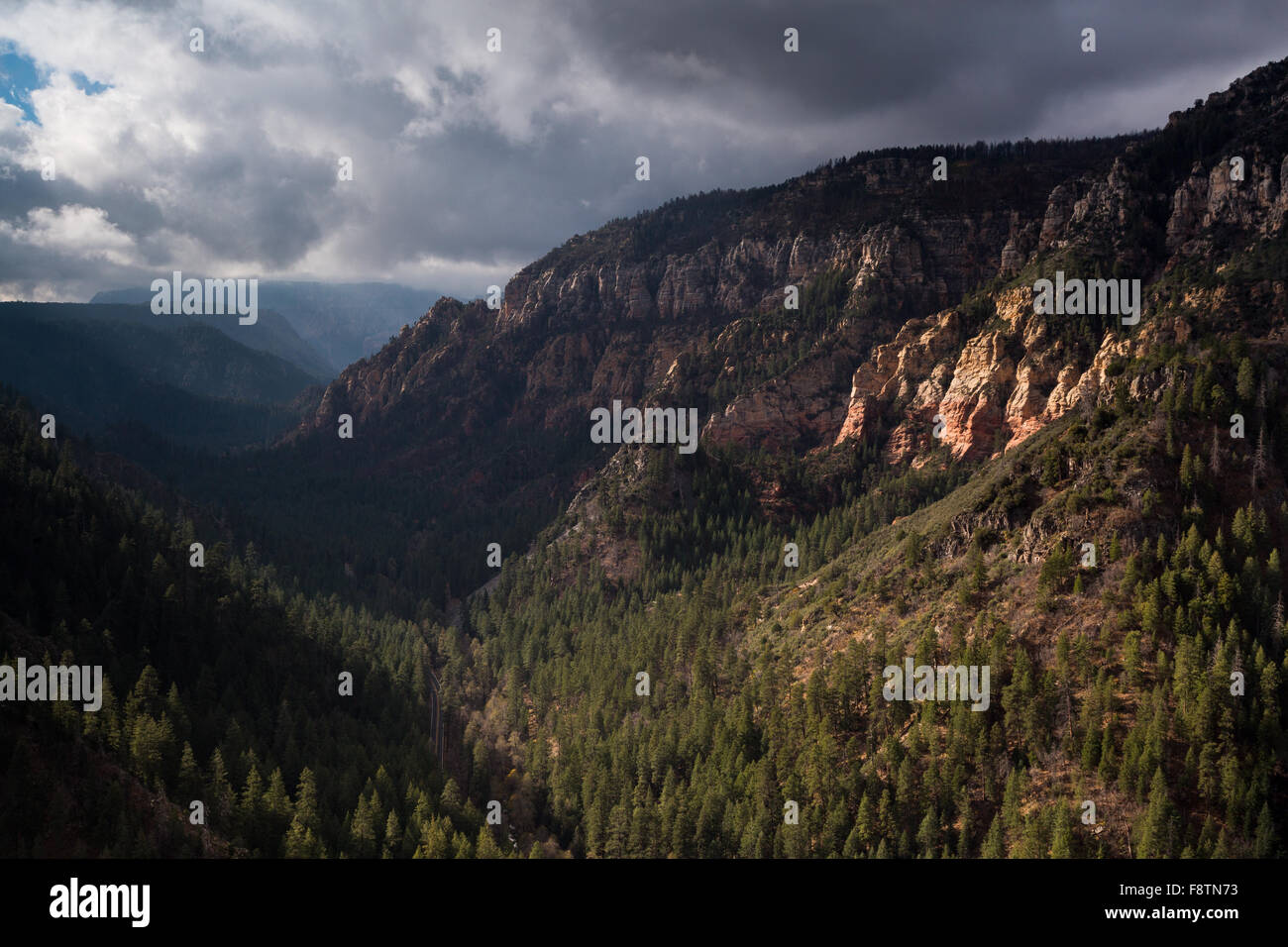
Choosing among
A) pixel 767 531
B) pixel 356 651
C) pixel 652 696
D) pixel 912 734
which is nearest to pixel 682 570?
pixel 767 531

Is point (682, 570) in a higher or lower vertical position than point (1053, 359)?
lower

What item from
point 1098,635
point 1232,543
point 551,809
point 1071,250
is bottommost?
point 551,809

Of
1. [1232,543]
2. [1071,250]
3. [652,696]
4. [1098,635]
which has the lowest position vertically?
[652,696]

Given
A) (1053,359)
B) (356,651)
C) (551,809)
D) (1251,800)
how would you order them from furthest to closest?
1. (1053,359)
2. (356,651)
3. (551,809)
4. (1251,800)

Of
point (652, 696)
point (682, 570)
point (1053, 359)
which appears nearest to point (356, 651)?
point (652, 696)

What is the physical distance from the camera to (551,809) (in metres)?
104

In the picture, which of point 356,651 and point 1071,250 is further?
point 1071,250

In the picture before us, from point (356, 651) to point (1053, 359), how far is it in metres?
151
